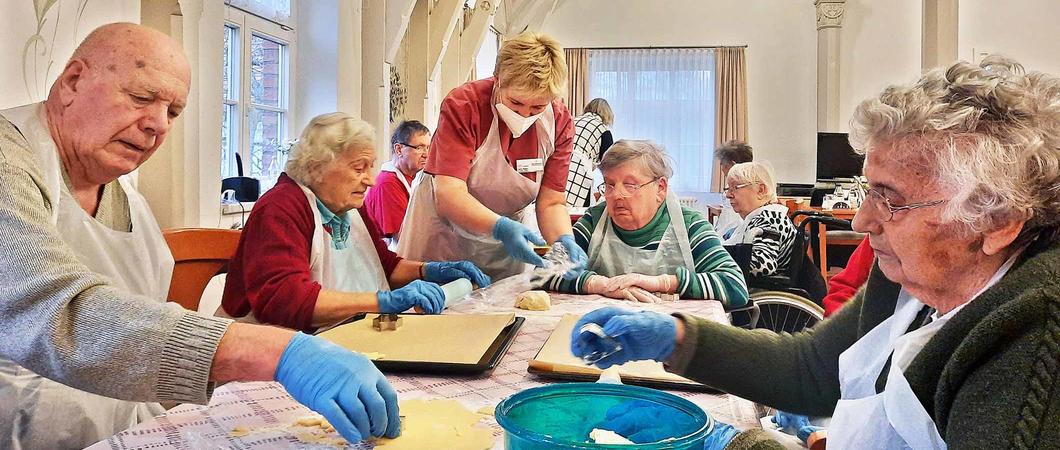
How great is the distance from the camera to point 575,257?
8.44ft

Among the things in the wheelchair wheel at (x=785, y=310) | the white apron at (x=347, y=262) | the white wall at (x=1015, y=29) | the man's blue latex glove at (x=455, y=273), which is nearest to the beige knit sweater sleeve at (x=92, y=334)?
the white apron at (x=347, y=262)

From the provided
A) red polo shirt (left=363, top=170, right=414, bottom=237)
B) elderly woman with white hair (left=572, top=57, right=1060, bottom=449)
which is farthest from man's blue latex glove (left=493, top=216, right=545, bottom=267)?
red polo shirt (left=363, top=170, right=414, bottom=237)

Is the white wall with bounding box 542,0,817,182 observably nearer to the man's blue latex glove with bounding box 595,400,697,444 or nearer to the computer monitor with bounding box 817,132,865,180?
the computer monitor with bounding box 817,132,865,180

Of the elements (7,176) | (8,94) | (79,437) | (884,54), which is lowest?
(79,437)

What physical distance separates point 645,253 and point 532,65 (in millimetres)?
791

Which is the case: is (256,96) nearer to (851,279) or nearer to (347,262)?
(347,262)

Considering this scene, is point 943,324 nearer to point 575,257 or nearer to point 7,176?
point 7,176

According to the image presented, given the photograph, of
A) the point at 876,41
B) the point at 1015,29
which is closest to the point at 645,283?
the point at 876,41

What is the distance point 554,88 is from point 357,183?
2.30 ft

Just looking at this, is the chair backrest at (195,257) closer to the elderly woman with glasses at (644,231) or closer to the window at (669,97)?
the elderly woman with glasses at (644,231)

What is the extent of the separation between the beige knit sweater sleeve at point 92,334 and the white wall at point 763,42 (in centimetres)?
894

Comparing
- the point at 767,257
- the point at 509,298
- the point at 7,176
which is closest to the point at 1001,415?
the point at 7,176

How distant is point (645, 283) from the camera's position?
2410 mm

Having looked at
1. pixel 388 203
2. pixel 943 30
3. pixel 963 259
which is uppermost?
pixel 943 30
